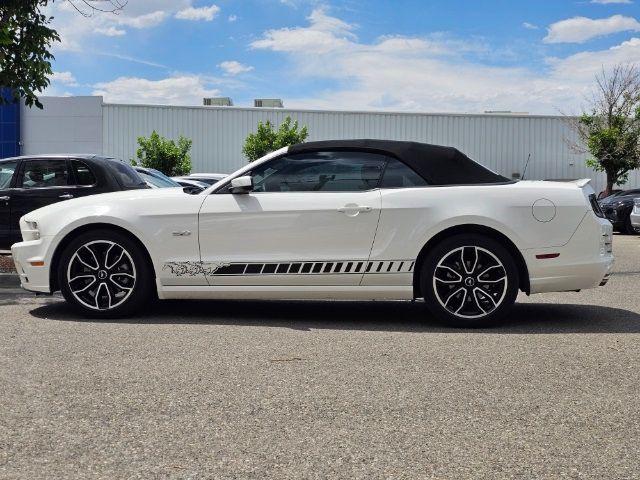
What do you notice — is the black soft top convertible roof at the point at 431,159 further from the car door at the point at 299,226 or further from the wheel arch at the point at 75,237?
the wheel arch at the point at 75,237

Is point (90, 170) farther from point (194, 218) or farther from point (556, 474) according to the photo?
point (556, 474)

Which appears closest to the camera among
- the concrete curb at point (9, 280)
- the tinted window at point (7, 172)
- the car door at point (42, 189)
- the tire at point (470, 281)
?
the tire at point (470, 281)

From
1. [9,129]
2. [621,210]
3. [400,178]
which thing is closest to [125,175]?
[400,178]

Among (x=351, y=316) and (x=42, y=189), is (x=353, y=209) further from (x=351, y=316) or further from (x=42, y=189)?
(x=42, y=189)

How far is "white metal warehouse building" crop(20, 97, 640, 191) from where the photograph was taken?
148 feet

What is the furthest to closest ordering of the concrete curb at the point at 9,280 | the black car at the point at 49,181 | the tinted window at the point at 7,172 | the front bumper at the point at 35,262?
the tinted window at the point at 7,172 < the black car at the point at 49,181 < the concrete curb at the point at 9,280 < the front bumper at the point at 35,262

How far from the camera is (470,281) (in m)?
6.20

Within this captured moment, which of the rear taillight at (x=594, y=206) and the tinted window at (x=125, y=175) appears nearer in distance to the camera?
the rear taillight at (x=594, y=206)

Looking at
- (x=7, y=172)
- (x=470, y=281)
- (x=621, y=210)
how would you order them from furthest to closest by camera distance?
(x=621, y=210) < (x=7, y=172) < (x=470, y=281)

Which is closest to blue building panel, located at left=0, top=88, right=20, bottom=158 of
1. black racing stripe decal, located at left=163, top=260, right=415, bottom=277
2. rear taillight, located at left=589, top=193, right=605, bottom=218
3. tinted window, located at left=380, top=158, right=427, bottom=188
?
black racing stripe decal, located at left=163, top=260, right=415, bottom=277

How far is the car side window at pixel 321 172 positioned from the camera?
6.49 m

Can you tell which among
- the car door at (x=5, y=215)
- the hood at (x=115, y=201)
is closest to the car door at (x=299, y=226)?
the hood at (x=115, y=201)

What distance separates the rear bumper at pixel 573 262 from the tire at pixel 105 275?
10.3 ft

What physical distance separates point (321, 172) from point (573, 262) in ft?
7.05
